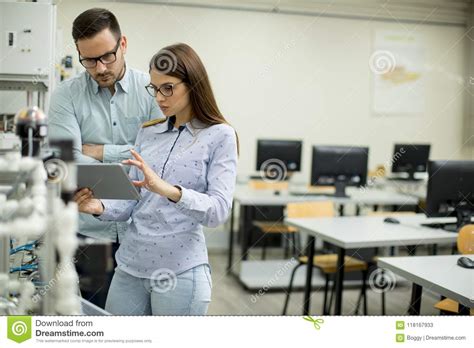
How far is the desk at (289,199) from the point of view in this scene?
13.2ft

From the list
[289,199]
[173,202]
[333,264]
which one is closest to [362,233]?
[333,264]

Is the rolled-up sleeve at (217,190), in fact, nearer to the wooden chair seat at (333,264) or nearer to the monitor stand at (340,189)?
the wooden chair seat at (333,264)

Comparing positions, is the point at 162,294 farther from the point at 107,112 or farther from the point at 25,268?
the point at 107,112

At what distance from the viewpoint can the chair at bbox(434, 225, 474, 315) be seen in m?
2.23

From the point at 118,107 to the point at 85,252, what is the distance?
1.50 ft

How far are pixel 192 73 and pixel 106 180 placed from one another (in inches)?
14.9

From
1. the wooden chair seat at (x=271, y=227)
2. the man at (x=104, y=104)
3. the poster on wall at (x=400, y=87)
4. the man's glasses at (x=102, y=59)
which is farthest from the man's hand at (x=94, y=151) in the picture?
the wooden chair seat at (x=271, y=227)

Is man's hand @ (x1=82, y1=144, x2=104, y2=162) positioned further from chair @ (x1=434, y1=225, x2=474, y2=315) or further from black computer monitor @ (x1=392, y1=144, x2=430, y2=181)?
black computer monitor @ (x1=392, y1=144, x2=430, y2=181)

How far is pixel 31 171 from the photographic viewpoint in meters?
1.06

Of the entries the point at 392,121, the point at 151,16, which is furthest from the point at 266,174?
the point at 151,16

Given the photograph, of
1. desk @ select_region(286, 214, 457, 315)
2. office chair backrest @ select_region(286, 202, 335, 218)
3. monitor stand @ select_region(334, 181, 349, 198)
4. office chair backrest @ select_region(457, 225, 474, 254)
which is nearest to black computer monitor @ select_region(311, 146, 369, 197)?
monitor stand @ select_region(334, 181, 349, 198)

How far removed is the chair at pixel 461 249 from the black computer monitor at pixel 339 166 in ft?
5.60

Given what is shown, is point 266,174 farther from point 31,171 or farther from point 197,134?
point 31,171

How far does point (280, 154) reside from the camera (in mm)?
4535
